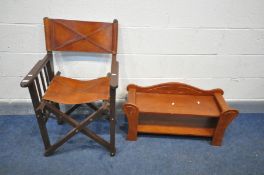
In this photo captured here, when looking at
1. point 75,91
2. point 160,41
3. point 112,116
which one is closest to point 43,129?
point 75,91

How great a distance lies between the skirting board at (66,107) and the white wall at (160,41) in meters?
0.04

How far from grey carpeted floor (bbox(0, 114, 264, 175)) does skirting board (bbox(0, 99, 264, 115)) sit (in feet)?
0.31

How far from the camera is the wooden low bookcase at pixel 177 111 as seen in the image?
5.63 ft

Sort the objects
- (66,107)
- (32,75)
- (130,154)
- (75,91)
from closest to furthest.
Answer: (32,75), (75,91), (130,154), (66,107)

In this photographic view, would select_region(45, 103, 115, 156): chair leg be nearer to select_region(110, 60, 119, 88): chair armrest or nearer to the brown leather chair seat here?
the brown leather chair seat

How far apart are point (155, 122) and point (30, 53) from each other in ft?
3.72

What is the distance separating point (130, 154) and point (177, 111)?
483 millimetres

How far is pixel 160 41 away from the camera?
1798 millimetres

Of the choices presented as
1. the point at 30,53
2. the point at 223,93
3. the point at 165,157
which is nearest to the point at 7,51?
the point at 30,53

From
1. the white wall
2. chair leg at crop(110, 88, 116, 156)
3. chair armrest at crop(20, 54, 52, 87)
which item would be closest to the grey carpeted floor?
chair leg at crop(110, 88, 116, 156)

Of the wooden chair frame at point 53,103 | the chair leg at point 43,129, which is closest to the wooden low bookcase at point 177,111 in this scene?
the wooden chair frame at point 53,103

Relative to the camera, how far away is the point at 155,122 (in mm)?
1848

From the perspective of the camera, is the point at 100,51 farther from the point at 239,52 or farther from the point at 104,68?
the point at 239,52

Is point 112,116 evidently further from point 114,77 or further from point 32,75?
point 32,75
